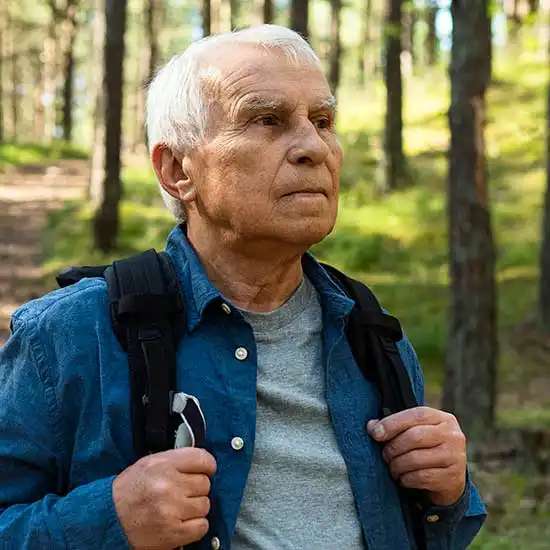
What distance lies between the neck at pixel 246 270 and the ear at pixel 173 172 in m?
0.11

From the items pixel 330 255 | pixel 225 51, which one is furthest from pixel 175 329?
pixel 330 255

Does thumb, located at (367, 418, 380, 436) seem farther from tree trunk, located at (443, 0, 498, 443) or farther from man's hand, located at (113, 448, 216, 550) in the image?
tree trunk, located at (443, 0, 498, 443)

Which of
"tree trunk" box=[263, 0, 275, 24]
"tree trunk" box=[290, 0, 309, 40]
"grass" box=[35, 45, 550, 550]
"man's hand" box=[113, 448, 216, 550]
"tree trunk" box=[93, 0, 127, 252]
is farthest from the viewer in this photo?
"tree trunk" box=[263, 0, 275, 24]

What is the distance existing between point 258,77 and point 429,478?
983 mm

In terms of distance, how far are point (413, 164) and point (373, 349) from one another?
21923 millimetres

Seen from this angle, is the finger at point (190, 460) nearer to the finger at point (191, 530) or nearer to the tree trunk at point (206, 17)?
the finger at point (191, 530)

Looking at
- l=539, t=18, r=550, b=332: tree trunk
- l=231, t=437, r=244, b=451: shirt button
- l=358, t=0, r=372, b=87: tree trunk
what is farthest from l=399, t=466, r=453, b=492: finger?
l=358, t=0, r=372, b=87: tree trunk

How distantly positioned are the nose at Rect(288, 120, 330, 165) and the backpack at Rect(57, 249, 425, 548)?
37 cm

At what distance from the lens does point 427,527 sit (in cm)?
239

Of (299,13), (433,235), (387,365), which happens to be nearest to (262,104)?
(387,365)

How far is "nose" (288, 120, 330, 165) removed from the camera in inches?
91.7

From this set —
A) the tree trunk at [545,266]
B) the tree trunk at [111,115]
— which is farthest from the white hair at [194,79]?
the tree trunk at [111,115]

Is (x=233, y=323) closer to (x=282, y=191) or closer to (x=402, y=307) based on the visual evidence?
(x=282, y=191)

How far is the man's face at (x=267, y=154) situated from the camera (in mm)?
2320
